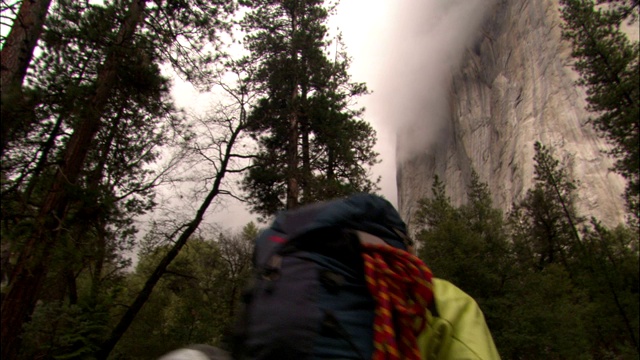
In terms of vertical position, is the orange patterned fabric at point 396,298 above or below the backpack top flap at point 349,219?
below

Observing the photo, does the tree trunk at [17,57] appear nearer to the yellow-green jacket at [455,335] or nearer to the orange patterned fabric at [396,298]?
the orange patterned fabric at [396,298]

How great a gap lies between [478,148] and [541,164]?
22.6 meters

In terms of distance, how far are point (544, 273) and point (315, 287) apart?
22284 mm

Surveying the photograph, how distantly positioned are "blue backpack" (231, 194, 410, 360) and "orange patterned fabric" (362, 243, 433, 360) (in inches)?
1.3

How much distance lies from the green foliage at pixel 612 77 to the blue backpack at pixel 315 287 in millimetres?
15463

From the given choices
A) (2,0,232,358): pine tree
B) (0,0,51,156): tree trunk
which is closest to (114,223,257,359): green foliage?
(2,0,232,358): pine tree

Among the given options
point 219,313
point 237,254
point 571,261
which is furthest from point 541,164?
point 219,313

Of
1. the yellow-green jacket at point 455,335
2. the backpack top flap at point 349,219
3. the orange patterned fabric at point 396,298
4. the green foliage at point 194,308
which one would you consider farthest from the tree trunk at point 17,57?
the green foliage at point 194,308

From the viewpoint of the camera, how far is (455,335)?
3.29ft

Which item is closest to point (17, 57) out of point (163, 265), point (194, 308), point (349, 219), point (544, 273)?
point (349, 219)

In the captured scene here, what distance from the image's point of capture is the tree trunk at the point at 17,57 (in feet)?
11.8

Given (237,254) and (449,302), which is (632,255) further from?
(449,302)

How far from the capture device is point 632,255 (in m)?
22.0

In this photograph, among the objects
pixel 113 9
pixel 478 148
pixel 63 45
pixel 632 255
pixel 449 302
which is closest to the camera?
pixel 449 302
